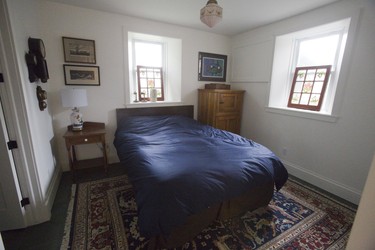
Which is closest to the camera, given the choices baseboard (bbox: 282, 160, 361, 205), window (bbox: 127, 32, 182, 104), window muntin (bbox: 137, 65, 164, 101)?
baseboard (bbox: 282, 160, 361, 205)

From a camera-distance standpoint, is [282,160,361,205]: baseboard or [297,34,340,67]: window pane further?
[297,34,340,67]: window pane

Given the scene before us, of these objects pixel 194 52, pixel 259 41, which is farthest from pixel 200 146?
pixel 259 41

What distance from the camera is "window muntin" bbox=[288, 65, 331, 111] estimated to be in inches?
103

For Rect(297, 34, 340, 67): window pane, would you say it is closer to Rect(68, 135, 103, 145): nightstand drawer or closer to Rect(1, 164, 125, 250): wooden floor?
Rect(68, 135, 103, 145): nightstand drawer

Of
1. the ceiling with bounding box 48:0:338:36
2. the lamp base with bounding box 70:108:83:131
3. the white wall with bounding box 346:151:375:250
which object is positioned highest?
the ceiling with bounding box 48:0:338:36

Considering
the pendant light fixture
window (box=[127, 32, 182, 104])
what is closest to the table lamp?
window (box=[127, 32, 182, 104])

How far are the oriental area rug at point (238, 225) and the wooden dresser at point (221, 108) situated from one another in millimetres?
1595

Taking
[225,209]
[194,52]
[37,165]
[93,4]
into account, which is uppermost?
[93,4]

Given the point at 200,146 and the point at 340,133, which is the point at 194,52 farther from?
the point at 340,133

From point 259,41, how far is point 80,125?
330 cm

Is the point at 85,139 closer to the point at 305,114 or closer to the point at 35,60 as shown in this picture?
the point at 35,60

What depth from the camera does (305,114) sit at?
2562 millimetres

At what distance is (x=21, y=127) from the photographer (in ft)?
4.99

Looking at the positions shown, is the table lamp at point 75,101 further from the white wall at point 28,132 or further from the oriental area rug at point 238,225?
the oriental area rug at point 238,225
